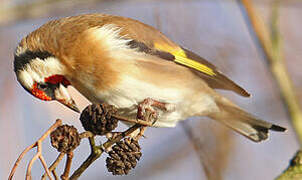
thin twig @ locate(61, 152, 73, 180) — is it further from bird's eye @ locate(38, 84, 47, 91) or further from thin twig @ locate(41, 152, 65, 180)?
bird's eye @ locate(38, 84, 47, 91)

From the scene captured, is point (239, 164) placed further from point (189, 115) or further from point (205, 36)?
point (189, 115)

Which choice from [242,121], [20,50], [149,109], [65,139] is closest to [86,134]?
[65,139]

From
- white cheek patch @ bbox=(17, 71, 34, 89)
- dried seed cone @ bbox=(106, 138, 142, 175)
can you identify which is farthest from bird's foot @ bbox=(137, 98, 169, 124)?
white cheek patch @ bbox=(17, 71, 34, 89)

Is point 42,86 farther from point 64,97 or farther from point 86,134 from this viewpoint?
point 86,134

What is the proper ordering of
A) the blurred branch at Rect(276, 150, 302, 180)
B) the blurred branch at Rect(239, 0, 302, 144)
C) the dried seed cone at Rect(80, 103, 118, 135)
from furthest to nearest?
1. the blurred branch at Rect(239, 0, 302, 144)
2. the blurred branch at Rect(276, 150, 302, 180)
3. the dried seed cone at Rect(80, 103, 118, 135)

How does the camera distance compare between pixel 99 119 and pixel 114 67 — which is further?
pixel 114 67

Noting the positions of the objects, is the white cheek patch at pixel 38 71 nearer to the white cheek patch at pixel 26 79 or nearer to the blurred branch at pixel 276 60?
the white cheek patch at pixel 26 79

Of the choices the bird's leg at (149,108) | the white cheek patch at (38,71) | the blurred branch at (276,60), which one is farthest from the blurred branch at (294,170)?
the white cheek patch at (38,71)
